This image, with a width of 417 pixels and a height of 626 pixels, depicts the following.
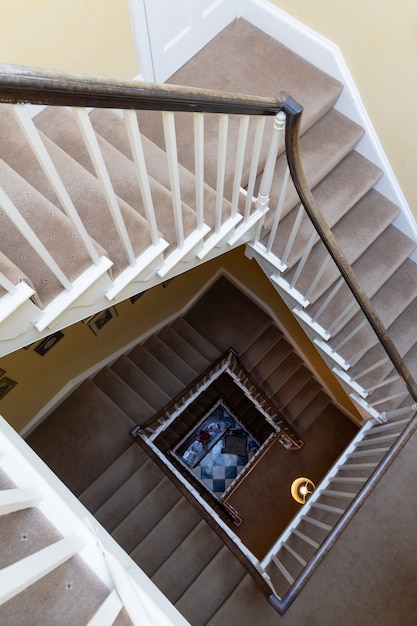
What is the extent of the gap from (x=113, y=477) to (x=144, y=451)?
1.23ft

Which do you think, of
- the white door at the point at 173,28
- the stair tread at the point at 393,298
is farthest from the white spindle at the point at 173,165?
the stair tread at the point at 393,298

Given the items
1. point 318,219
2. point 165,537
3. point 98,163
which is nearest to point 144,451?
point 165,537

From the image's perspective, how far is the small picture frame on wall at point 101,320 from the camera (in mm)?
4418

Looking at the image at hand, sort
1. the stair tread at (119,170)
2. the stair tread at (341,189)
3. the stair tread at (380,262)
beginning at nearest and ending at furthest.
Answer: the stair tread at (119,170), the stair tread at (341,189), the stair tread at (380,262)

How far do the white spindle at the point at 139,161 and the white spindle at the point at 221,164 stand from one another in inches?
14.2

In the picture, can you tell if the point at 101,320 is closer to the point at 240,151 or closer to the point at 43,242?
the point at 43,242

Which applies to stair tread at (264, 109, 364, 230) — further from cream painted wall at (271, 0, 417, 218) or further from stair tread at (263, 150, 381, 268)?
cream painted wall at (271, 0, 417, 218)

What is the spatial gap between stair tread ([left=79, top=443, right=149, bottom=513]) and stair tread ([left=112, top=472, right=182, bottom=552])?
0.26 meters

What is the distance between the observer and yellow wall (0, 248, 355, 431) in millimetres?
3976

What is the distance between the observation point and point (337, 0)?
311 centimetres

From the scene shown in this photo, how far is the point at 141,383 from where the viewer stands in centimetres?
512

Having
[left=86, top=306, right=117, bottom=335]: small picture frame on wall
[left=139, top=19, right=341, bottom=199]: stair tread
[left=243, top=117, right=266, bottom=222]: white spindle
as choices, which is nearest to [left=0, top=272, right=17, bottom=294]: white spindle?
[left=243, top=117, right=266, bottom=222]: white spindle

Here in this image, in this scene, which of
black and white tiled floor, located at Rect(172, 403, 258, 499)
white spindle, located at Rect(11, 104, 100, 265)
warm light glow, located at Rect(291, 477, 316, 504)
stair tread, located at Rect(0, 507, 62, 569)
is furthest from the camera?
black and white tiled floor, located at Rect(172, 403, 258, 499)

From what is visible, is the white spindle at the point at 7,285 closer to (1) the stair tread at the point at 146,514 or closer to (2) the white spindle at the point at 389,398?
(2) the white spindle at the point at 389,398
